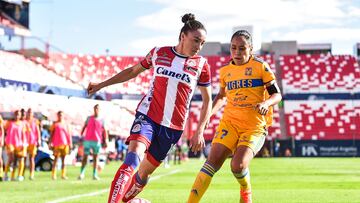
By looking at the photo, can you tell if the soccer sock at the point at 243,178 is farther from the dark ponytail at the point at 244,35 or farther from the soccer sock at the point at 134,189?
the dark ponytail at the point at 244,35

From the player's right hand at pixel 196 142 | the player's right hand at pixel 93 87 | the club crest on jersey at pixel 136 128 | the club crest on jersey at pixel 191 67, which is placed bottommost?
the player's right hand at pixel 196 142

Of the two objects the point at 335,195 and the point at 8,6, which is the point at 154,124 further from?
the point at 8,6

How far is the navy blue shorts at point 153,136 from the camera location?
7.48 metres

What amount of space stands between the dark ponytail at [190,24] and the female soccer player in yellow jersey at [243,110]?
87 centimetres

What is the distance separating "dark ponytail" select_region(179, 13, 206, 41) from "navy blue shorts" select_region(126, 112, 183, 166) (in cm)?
102

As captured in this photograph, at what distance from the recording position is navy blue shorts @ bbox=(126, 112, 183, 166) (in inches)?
295

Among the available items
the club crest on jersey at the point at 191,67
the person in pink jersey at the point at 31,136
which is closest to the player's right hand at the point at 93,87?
the club crest on jersey at the point at 191,67

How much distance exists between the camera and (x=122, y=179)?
6.98 metres

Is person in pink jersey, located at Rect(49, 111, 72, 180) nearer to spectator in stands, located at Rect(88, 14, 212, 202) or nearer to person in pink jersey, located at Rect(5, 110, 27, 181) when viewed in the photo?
person in pink jersey, located at Rect(5, 110, 27, 181)

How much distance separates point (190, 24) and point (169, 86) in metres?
0.69

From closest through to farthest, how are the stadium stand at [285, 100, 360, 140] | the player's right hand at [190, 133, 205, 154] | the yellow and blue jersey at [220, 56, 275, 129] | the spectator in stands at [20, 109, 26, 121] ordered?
1. the player's right hand at [190, 133, 205, 154]
2. the yellow and blue jersey at [220, 56, 275, 129]
3. the spectator in stands at [20, 109, 26, 121]
4. the stadium stand at [285, 100, 360, 140]

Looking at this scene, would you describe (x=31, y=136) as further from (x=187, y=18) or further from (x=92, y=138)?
(x=187, y=18)

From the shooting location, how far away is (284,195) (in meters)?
13.1

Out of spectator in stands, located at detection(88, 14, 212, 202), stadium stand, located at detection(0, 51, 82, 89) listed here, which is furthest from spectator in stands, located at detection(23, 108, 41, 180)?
stadium stand, located at detection(0, 51, 82, 89)
